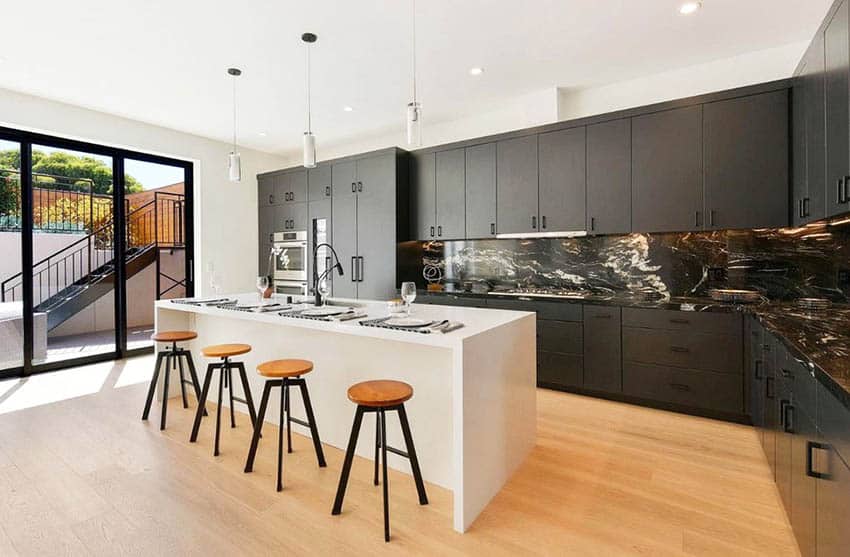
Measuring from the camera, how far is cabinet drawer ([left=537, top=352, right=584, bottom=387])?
3.64 meters

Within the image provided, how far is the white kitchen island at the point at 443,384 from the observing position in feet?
6.17

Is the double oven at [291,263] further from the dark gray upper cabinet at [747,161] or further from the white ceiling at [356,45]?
the dark gray upper cabinet at [747,161]


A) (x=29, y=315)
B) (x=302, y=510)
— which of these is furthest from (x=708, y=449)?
(x=29, y=315)

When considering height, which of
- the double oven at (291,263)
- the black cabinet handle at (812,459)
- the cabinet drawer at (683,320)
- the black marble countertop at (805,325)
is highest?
the double oven at (291,263)

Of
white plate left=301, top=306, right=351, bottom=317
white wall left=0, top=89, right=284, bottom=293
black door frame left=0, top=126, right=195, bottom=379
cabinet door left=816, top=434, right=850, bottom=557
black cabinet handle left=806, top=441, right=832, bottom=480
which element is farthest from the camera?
black door frame left=0, top=126, right=195, bottom=379

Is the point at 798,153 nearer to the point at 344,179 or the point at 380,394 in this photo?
the point at 380,394

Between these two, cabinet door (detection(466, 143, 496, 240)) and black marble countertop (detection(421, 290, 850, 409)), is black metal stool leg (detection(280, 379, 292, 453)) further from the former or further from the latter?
cabinet door (detection(466, 143, 496, 240))

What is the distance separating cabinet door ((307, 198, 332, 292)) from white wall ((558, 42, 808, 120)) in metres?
3.02

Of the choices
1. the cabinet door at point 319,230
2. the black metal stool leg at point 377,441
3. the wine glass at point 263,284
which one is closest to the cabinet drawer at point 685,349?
the black metal stool leg at point 377,441

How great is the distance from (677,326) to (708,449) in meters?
0.90

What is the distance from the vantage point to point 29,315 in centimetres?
439

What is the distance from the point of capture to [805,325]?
209 cm

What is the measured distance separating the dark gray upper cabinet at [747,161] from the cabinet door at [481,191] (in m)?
1.83

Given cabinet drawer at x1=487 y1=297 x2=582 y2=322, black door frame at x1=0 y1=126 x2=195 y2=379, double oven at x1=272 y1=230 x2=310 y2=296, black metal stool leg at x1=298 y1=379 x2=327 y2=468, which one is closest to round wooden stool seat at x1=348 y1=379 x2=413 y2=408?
black metal stool leg at x1=298 y1=379 x2=327 y2=468
